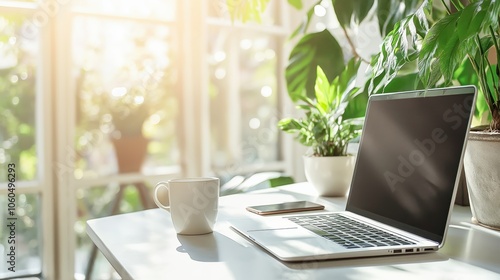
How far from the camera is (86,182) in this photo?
209cm

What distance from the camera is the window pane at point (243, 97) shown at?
2480 millimetres

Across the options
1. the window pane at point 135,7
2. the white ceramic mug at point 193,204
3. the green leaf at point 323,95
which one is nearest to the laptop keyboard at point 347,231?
the white ceramic mug at point 193,204

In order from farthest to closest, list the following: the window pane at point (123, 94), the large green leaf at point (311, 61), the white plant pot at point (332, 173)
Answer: the window pane at point (123, 94) → the large green leaf at point (311, 61) → the white plant pot at point (332, 173)

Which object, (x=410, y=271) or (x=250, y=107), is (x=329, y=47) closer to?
(x=410, y=271)

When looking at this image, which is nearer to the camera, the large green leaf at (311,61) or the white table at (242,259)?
the white table at (242,259)

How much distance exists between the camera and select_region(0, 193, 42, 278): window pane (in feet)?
6.40

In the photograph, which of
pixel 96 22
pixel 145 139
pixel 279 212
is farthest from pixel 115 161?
pixel 279 212

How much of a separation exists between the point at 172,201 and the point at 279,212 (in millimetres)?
249

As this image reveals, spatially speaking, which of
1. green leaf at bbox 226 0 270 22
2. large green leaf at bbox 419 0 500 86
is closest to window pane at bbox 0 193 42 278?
green leaf at bbox 226 0 270 22

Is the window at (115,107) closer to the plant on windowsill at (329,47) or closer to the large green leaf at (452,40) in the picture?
the plant on windowsill at (329,47)

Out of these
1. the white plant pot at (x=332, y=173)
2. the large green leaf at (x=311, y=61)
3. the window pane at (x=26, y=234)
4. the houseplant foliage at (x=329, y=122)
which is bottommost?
the window pane at (x=26, y=234)

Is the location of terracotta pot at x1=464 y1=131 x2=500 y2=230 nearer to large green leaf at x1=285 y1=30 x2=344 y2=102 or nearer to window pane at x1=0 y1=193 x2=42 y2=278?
large green leaf at x1=285 y1=30 x2=344 y2=102

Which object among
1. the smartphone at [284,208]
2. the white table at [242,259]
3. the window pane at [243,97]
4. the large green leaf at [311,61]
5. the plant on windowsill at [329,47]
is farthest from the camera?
the window pane at [243,97]

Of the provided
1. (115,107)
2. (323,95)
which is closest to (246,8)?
(323,95)
